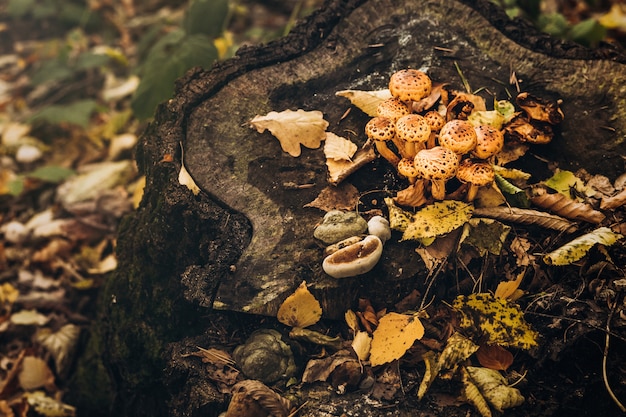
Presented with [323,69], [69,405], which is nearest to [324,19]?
[323,69]

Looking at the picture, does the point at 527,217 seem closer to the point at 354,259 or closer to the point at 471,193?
the point at 471,193

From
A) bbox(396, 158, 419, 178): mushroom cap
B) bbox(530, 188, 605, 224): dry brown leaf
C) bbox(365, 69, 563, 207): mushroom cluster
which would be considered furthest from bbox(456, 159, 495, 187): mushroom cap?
bbox(530, 188, 605, 224): dry brown leaf

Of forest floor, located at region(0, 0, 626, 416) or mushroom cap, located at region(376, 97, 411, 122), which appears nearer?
forest floor, located at region(0, 0, 626, 416)

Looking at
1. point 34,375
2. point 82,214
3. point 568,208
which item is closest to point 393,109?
point 568,208

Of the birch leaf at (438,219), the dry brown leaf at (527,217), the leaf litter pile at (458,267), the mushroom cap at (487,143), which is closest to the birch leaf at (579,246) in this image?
the leaf litter pile at (458,267)

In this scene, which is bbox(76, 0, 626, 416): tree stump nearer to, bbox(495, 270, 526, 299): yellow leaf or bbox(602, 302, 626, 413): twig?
bbox(495, 270, 526, 299): yellow leaf

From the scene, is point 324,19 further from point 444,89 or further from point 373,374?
point 373,374
